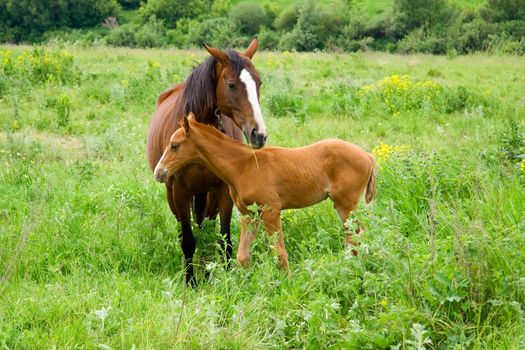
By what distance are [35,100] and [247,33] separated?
55003 mm

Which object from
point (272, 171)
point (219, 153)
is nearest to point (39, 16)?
point (219, 153)

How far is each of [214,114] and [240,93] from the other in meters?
0.42

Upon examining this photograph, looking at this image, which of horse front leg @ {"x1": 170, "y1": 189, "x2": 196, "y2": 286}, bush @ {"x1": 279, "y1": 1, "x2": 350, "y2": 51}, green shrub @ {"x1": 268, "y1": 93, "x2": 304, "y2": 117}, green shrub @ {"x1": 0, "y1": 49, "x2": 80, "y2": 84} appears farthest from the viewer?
bush @ {"x1": 279, "y1": 1, "x2": 350, "y2": 51}

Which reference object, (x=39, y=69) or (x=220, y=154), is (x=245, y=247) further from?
(x=39, y=69)

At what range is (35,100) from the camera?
500 inches

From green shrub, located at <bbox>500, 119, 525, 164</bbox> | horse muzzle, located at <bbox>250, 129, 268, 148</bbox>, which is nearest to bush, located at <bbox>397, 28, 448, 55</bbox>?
green shrub, located at <bbox>500, 119, 525, 164</bbox>

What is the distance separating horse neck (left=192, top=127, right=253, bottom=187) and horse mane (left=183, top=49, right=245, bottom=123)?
1.12ft

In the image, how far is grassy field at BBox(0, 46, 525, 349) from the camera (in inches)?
136

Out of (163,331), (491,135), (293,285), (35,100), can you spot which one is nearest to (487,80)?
(491,135)

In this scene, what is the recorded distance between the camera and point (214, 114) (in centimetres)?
516

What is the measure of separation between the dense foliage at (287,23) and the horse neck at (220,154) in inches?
1515

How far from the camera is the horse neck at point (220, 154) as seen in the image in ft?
15.6

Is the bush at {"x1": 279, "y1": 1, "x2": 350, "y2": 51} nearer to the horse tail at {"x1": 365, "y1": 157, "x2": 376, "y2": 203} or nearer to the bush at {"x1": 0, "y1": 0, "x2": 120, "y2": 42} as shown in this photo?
the bush at {"x1": 0, "y1": 0, "x2": 120, "y2": 42}

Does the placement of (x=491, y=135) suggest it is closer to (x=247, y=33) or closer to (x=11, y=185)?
(x=11, y=185)
